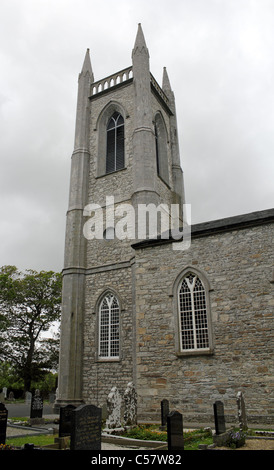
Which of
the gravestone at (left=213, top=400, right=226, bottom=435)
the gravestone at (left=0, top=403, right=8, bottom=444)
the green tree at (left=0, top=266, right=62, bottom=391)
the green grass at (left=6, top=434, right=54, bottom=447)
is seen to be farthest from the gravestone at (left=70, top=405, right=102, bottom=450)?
the green tree at (left=0, top=266, right=62, bottom=391)

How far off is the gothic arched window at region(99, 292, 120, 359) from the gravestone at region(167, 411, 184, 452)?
9.87 metres

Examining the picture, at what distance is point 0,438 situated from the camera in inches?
353

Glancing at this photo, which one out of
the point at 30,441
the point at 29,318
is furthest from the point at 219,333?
the point at 29,318

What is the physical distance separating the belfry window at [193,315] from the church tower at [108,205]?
6.03 feet

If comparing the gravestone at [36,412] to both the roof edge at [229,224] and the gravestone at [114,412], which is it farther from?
the roof edge at [229,224]

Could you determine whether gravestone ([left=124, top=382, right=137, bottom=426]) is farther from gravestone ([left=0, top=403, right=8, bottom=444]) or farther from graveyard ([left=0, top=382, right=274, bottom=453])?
gravestone ([left=0, top=403, right=8, bottom=444])

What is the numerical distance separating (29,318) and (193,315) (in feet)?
80.0

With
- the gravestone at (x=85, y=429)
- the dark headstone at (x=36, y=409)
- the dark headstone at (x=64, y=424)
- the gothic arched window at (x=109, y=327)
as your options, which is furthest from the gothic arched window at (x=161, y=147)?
the gravestone at (x=85, y=429)

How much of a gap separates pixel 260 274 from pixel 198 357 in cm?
370

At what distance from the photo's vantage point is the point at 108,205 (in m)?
20.8

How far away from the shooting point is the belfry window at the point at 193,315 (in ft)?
42.3

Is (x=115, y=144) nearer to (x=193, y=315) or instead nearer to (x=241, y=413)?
(x=193, y=315)

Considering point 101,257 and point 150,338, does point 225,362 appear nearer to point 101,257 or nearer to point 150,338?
point 150,338
